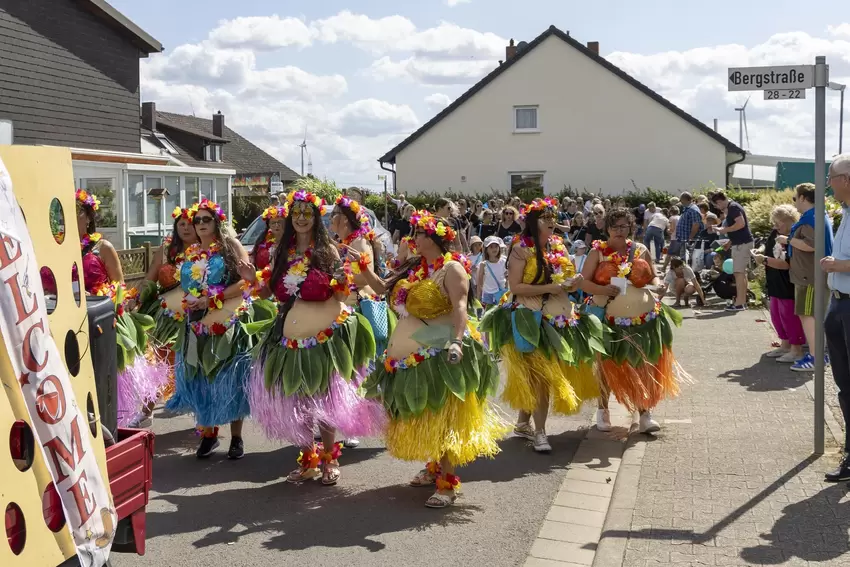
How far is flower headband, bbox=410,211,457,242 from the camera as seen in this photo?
21.2 ft

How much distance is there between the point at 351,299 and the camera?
841cm

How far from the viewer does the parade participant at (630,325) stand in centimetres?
802

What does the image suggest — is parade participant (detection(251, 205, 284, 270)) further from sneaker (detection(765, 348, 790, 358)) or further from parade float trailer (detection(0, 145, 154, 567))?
sneaker (detection(765, 348, 790, 358))

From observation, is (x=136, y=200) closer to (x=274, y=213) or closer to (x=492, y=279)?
(x=492, y=279)

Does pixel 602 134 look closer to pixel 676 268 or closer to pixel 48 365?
pixel 676 268

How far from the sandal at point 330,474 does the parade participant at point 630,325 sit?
8.22ft

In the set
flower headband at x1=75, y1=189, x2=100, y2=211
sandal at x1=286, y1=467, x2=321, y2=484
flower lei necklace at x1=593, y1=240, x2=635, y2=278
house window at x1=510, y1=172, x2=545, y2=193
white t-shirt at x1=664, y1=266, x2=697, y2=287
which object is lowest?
sandal at x1=286, y1=467, x2=321, y2=484

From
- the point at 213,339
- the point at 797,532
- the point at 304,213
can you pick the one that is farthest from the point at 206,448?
the point at 797,532

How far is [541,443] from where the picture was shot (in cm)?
777

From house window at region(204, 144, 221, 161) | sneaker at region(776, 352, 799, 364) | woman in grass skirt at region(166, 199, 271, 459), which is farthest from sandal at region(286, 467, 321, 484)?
house window at region(204, 144, 221, 161)

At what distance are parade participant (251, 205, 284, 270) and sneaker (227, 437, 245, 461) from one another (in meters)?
1.44

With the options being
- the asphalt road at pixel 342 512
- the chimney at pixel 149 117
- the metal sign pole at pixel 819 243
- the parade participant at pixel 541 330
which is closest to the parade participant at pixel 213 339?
the asphalt road at pixel 342 512

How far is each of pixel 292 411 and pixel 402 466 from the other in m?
1.18

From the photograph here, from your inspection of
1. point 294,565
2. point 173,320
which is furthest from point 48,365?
point 173,320
